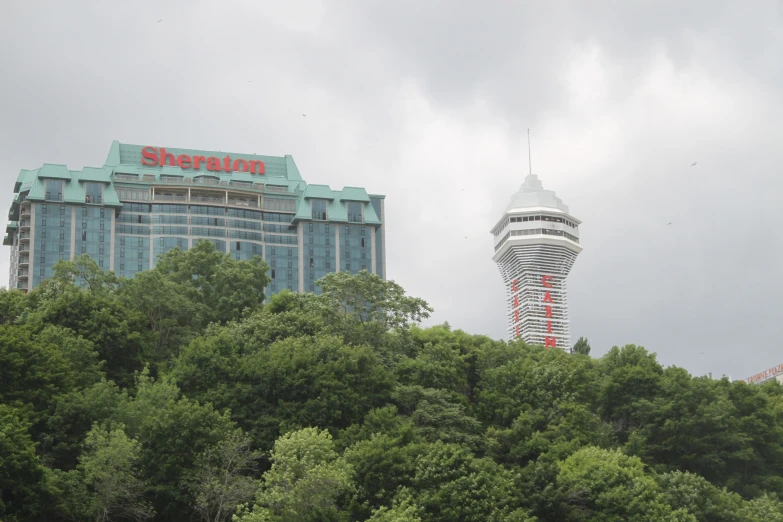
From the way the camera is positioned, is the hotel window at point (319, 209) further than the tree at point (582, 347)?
Yes

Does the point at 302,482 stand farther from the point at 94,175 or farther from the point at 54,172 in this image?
the point at 94,175

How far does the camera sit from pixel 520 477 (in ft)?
196

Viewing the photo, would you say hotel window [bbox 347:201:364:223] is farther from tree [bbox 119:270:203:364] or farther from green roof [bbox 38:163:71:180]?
tree [bbox 119:270:203:364]

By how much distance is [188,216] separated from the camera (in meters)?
174

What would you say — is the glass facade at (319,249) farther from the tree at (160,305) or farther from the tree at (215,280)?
the tree at (160,305)

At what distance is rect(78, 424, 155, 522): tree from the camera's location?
172ft

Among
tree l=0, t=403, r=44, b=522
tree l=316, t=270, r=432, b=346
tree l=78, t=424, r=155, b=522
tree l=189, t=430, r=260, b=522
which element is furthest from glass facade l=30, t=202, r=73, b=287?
tree l=0, t=403, r=44, b=522

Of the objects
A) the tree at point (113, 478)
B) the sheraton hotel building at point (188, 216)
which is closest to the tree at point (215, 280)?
the tree at point (113, 478)

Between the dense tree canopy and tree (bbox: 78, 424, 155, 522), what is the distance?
0.39 feet

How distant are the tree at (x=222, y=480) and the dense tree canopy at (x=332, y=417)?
0.42 ft

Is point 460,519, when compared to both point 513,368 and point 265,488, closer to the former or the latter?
point 265,488

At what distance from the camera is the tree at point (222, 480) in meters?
53.1

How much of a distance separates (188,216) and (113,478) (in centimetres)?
12429

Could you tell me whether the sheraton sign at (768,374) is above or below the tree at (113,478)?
above
